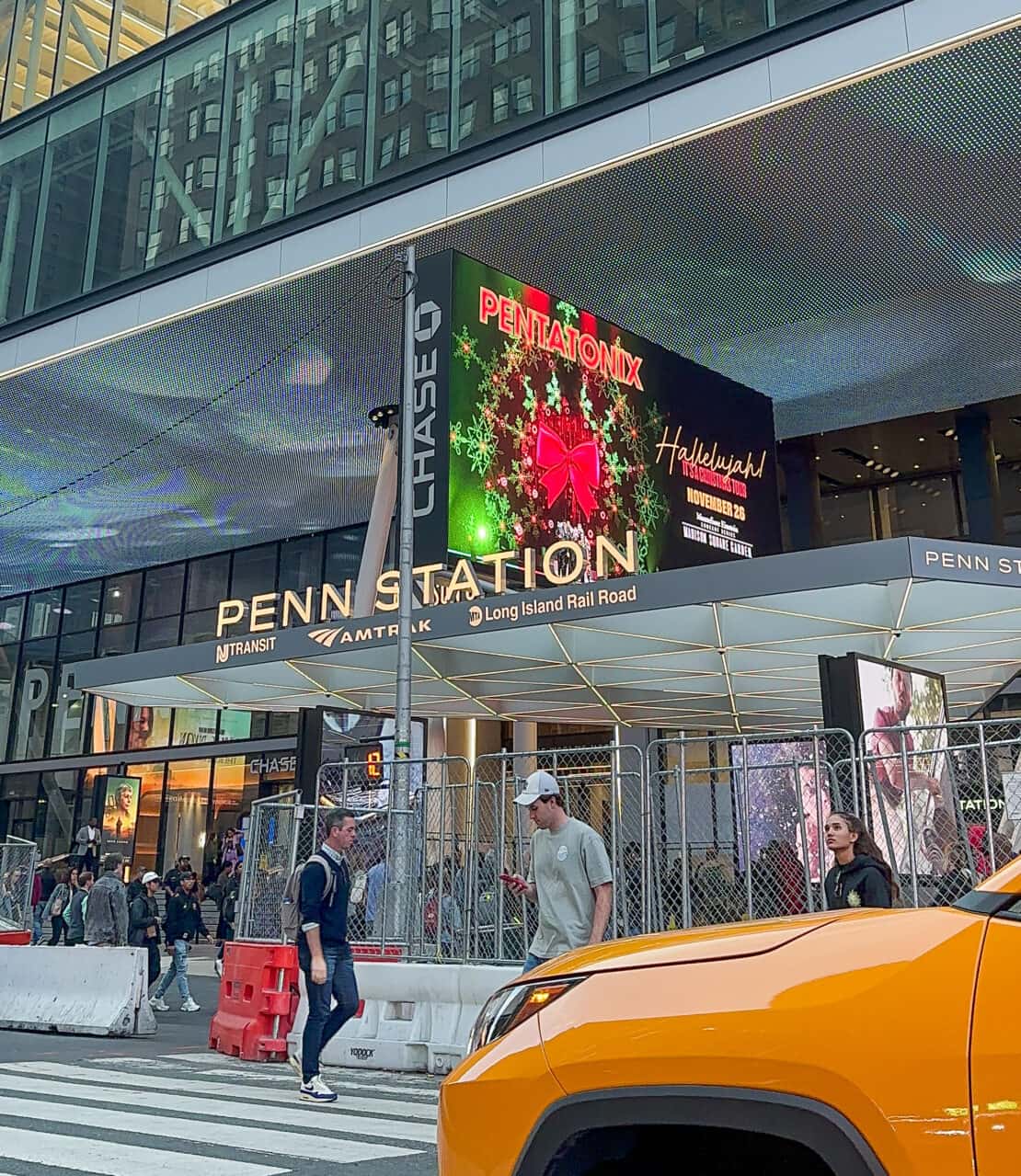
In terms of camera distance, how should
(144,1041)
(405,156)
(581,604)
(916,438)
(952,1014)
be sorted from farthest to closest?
(916,438), (405,156), (581,604), (144,1041), (952,1014)

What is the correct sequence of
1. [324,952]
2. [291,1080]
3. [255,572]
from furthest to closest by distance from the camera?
[255,572] < [291,1080] < [324,952]

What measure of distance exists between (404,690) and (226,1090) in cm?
560

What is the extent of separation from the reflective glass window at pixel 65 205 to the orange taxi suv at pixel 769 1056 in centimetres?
2639

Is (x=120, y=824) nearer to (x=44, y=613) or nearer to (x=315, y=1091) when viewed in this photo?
(x=44, y=613)

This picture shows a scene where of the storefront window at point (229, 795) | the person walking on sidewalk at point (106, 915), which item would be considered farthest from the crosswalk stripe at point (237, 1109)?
the storefront window at point (229, 795)


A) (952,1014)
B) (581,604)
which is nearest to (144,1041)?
(581,604)

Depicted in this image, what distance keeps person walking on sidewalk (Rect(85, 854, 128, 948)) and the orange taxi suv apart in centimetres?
1410

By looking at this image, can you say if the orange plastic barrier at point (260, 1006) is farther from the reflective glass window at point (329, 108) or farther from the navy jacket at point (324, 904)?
the reflective glass window at point (329, 108)

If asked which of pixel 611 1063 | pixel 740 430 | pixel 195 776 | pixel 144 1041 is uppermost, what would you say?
pixel 740 430

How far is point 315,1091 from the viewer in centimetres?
848

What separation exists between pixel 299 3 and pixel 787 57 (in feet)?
35.6

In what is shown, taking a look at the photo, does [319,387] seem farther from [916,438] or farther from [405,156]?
[916,438]

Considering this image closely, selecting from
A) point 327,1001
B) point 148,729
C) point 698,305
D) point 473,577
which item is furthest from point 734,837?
point 148,729

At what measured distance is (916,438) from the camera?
27.2 meters
